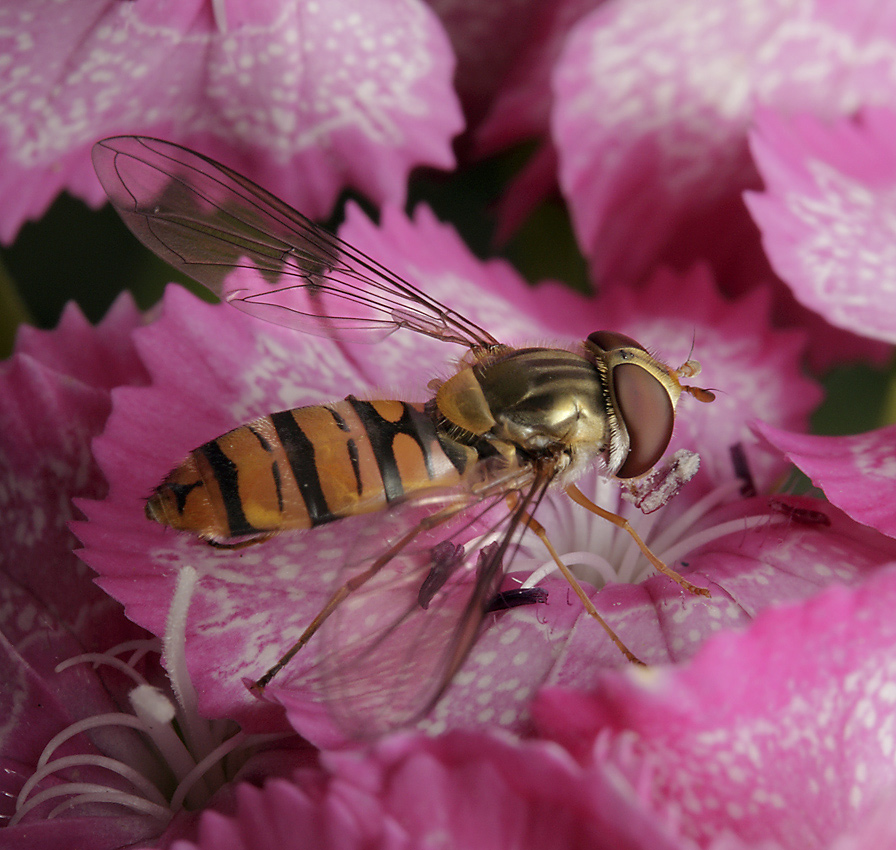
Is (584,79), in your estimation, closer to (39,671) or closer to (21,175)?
(21,175)

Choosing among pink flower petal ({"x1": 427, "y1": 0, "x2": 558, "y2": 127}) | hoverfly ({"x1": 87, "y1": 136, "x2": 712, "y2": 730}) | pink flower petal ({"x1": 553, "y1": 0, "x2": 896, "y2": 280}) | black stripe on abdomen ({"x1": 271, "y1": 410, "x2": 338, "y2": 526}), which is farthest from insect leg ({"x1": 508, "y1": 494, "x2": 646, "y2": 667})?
pink flower petal ({"x1": 427, "y1": 0, "x2": 558, "y2": 127})

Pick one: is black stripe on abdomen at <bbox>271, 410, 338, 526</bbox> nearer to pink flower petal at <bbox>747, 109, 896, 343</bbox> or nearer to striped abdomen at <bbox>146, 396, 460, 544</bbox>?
striped abdomen at <bbox>146, 396, 460, 544</bbox>

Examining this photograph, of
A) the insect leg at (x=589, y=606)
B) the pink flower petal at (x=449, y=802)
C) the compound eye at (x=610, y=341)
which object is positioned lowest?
the insect leg at (x=589, y=606)

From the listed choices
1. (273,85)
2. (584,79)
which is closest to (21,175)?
(273,85)

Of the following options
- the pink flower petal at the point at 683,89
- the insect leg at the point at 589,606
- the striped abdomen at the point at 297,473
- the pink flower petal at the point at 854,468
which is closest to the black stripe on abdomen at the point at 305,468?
the striped abdomen at the point at 297,473

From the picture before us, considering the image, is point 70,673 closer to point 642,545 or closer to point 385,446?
point 385,446

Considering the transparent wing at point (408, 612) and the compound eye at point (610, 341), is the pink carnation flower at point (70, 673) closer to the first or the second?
the transparent wing at point (408, 612)
